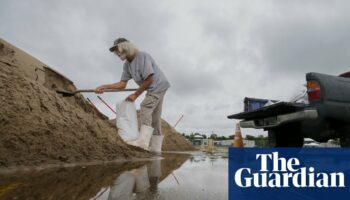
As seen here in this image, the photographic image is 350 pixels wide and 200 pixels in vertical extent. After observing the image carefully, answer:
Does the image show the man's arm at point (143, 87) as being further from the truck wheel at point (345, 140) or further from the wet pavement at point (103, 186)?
the truck wheel at point (345, 140)

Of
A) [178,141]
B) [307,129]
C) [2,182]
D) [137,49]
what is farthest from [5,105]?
[178,141]

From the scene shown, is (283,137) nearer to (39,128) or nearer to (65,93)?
(39,128)

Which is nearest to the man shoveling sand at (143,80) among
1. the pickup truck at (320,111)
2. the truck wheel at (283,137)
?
the truck wheel at (283,137)

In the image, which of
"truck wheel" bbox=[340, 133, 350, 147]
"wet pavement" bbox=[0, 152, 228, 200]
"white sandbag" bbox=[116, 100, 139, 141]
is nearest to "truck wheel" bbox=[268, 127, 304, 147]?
"truck wheel" bbox=[340, 133, 350, 147]

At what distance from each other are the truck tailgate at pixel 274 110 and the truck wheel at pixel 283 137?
1.10 feet

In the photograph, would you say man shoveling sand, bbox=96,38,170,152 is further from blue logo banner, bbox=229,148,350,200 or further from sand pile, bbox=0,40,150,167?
blue logo banner, bbox=229,148,350,200

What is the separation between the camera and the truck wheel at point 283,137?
203 inches

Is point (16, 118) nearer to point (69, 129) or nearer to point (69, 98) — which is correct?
point (69, 129)

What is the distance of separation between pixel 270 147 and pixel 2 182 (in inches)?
139

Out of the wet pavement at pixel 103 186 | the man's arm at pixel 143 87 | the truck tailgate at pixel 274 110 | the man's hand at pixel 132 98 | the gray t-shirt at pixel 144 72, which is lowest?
the wet pavement at pixel 103 186

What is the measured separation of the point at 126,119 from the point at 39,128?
2080mm

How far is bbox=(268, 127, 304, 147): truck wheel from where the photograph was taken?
5.16m

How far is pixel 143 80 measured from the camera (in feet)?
Result: 23.9

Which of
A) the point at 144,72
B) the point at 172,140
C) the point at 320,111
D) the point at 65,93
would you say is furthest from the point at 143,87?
the point at 172,140
